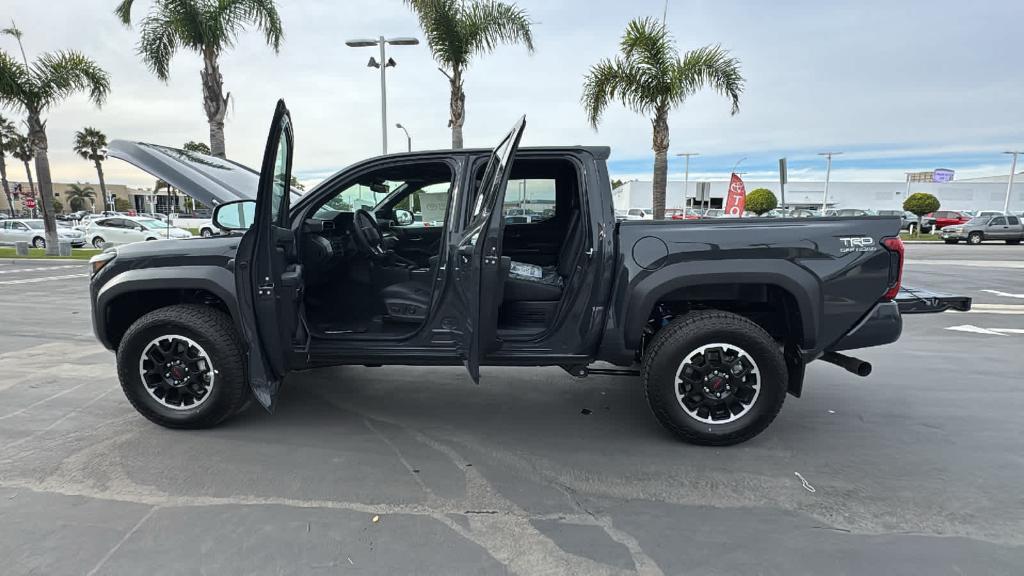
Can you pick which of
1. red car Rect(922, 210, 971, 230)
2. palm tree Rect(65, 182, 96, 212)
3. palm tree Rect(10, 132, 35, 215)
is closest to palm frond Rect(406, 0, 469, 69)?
red car Rect(922, 210, 971, 230)

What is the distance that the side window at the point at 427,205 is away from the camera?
168 inches

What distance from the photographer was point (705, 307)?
3777 millimetres

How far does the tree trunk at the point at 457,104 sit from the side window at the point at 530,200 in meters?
10.0

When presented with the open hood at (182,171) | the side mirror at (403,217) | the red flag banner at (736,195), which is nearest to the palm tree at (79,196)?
the red flag banner at (736,195)

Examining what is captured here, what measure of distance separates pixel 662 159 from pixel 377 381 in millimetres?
11564

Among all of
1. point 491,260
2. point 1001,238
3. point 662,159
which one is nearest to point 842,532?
point 491,260

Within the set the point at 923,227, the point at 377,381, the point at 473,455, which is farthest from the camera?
the point at 923,227

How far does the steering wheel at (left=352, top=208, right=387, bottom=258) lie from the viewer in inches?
172

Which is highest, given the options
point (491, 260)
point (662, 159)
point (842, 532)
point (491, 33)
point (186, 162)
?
point (491, 33)

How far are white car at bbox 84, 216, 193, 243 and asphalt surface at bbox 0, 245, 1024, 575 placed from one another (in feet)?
60.0

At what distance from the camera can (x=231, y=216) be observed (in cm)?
385

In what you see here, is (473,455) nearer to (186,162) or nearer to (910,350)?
(186,162)

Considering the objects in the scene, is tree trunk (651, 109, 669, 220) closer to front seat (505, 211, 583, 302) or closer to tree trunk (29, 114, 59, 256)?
front seat (505, 211, 583, 302)

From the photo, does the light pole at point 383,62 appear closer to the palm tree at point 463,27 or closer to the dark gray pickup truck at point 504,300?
the palm tree at point 463,27
